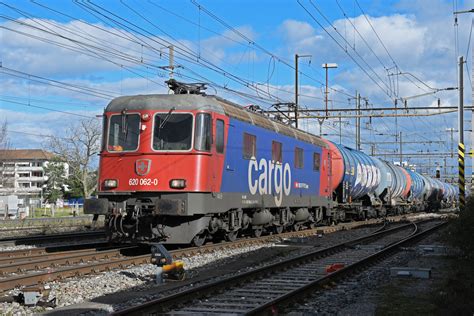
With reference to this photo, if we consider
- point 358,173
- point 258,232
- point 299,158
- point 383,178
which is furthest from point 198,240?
point 383,178

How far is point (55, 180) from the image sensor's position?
297 feet

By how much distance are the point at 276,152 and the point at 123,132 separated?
5.69 meters

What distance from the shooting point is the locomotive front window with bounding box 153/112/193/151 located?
13.9 meters

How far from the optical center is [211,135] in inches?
554

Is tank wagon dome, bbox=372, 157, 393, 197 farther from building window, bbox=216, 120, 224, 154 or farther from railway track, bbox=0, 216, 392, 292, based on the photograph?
building window, bbox=216, 120, 224, 154

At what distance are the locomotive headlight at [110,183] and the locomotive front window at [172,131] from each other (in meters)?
1.28

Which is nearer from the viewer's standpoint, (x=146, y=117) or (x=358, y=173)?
(x=146, y=117)

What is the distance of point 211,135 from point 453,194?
63.3 m

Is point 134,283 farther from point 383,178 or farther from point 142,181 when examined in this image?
point 383,178

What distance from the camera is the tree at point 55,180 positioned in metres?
86.6

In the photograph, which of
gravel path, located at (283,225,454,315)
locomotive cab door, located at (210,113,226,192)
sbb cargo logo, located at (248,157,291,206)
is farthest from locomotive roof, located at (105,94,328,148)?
gravel path, located at (283,225,454,315)

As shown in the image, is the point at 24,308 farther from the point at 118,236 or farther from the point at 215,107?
the point at 215,107

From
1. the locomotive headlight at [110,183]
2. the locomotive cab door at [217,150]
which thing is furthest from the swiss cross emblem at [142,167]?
the locomotive cab door at [217,150]

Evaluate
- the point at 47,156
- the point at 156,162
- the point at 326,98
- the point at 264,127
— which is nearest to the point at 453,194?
the point at 326,98
